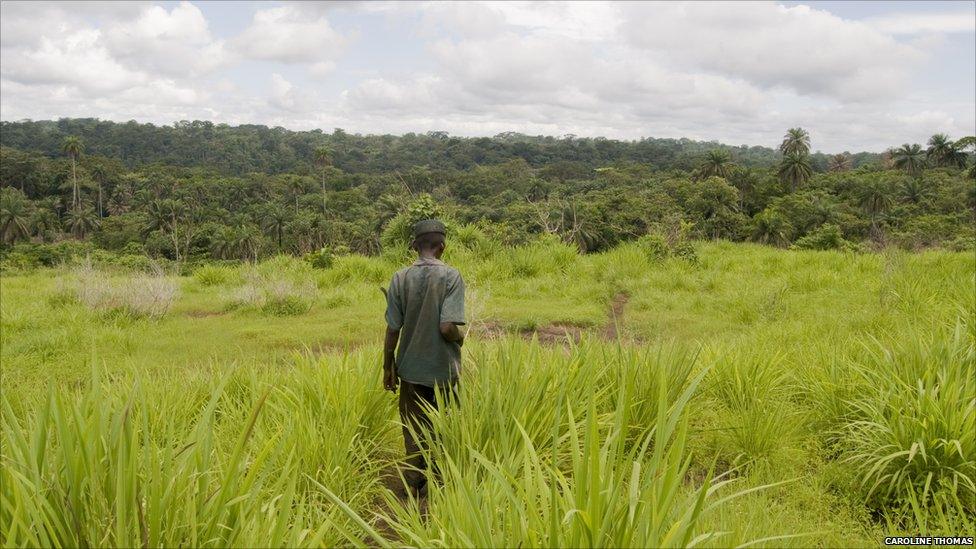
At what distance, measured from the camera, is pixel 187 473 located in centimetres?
195

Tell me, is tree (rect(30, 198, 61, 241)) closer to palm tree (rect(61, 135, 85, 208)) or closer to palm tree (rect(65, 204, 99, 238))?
palm tree (rect(65, 204, 99, 238))

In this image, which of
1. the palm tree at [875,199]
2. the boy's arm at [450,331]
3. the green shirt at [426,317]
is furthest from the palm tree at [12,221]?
the palm tree at [875,199]

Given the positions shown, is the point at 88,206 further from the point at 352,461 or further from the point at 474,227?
the point at 352,461

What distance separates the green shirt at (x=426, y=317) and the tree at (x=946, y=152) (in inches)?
2979

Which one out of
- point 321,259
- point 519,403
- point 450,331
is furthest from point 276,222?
point 519,403

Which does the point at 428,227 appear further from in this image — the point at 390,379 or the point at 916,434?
the point at 916,434

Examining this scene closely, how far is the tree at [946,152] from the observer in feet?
200

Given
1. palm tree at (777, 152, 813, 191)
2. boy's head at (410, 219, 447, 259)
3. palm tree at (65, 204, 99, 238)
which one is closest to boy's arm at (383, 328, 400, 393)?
boy's head at (410, 219, 447, 259)

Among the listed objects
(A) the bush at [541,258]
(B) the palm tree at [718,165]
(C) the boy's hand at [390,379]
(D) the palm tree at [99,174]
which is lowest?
(C) the boy's hand at [390,379]

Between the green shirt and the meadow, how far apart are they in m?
0.22

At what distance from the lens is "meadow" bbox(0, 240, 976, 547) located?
179 centimetres

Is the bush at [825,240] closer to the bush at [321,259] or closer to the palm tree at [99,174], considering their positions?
the bush at [321,259]

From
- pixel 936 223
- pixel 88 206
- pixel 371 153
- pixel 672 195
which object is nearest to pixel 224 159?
pixel 371 153

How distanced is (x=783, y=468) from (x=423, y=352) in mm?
2184
